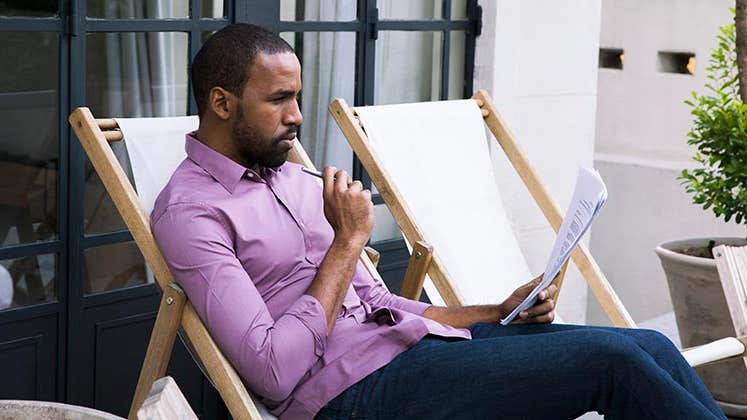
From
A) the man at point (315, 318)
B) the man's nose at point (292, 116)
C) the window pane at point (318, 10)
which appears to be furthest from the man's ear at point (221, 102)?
the window pane at point (318, 10)

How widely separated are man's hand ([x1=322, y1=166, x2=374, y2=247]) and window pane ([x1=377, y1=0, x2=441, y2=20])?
6.13 feet

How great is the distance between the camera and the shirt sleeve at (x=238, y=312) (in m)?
2.68

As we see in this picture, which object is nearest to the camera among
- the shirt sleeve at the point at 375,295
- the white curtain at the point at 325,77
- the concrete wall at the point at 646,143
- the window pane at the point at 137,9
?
the shirt sleeve at the point at 375,295

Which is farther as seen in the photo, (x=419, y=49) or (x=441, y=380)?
(x=419, y=49)

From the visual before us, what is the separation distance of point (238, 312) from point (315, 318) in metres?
0.17

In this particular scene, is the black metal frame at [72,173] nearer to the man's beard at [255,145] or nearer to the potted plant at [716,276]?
the man's beard at [255,145]

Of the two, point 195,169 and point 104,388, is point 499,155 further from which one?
point 195,169

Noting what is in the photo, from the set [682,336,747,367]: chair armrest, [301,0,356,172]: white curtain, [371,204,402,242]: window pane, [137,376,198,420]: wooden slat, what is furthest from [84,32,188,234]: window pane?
[137,376,198,420]: wooden slat

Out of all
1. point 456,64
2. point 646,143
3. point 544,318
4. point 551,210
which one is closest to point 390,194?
point 551,210

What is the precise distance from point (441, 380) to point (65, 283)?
1.34 m

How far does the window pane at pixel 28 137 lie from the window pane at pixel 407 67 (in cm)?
145

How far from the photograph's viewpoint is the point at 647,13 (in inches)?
340

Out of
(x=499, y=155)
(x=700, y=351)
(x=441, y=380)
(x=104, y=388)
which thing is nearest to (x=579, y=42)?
(x=499, y=155)

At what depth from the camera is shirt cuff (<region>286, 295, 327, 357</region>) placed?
274 centimetres
